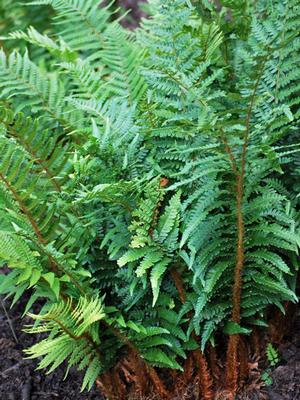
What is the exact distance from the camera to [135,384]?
2338 mm

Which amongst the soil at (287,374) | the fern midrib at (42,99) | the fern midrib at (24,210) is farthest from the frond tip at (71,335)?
the fern midrib at (42,99)

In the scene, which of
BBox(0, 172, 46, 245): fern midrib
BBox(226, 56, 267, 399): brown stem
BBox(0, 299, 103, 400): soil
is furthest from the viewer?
BBox(0, 299, 103, 400): soil

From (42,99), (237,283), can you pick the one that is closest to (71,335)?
(237,283)

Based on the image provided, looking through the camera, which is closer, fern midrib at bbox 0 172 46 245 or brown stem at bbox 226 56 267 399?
brown stem at bbox 226 56 267 399

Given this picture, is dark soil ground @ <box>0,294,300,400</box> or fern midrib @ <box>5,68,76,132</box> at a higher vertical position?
fern midrib @ <box>5,68,76,132</box>

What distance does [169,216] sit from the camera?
78.6 inches

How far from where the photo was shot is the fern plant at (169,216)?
75.4 inches

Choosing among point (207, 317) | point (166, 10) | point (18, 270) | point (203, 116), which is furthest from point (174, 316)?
point (166, 10)

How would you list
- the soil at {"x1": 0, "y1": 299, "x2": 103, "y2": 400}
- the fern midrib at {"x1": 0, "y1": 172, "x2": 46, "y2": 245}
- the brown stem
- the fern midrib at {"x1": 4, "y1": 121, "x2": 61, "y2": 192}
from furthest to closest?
the soil at {"x1": 0, "y1": 299, "x2": 103, "y2": 400} < the fern midrib at {"x1": 4, "y1": 121, "x2": 61, "y2": 192} < the fern midrib at {"x1": 0, "y1": 172, "x2": 46, "y2": 245} < the brown stem

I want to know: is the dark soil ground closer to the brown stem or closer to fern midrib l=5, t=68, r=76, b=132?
the brown stem

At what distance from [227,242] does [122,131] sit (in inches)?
21.7

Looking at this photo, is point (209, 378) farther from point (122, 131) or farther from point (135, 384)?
point (122, 131)

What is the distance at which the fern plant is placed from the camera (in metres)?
1.92

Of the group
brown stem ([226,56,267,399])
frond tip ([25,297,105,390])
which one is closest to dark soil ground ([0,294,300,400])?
brown stem ([226,56,267,399])
